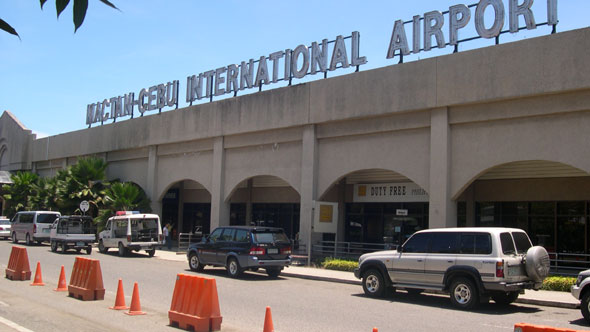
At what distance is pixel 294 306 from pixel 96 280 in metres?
4.71

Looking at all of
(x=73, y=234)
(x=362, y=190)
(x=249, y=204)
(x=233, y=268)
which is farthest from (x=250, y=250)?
(x=249, y=204)

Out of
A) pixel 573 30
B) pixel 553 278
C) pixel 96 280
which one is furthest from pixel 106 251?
pixel 573 30

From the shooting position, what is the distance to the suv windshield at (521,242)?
13.0 m

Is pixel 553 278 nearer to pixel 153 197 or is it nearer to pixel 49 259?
pixel 49 259

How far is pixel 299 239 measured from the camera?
25719 millimetres

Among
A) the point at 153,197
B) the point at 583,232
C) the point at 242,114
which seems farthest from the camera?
the point at 153,197

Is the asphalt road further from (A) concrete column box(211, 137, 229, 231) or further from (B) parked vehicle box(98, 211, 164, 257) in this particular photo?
(A) concrete column box(211, 137, 229, 231)

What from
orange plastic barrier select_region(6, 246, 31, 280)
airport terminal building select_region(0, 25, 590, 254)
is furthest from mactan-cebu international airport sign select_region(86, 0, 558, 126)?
orange plastic barrier select_region(6, 246, 31, 280)

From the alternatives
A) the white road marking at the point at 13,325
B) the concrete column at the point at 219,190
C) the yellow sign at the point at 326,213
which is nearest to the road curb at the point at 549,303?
the yellow sign at the point at 326,213

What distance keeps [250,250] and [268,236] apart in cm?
89

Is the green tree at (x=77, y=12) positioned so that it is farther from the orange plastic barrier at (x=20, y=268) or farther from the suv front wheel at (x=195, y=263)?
the suv front wheel at (x=195, y=263)

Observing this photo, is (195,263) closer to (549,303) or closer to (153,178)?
(549,303)

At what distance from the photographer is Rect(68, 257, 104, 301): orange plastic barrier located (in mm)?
12859

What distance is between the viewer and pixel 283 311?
12070mm
